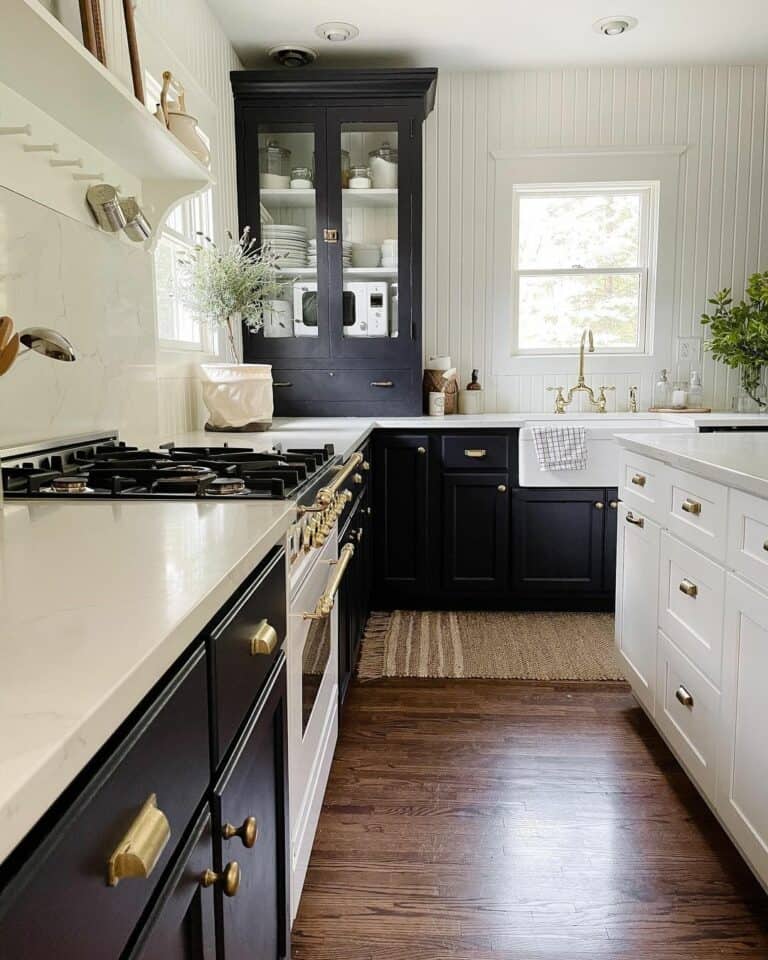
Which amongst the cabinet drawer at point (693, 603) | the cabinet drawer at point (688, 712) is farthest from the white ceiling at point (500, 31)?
the cabinet drawer at point (688, 712)

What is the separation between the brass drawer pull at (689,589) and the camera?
1904 mm

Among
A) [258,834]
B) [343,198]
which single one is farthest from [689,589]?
[343,198]

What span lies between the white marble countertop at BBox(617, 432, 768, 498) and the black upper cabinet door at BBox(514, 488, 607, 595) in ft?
3.42

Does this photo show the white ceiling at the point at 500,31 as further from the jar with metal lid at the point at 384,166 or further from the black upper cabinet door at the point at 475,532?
the black upper cabinet door at the point at 475,532

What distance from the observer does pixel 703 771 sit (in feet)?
6.05

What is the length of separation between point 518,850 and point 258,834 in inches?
38.5

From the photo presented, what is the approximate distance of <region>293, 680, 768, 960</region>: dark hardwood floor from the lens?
152 cm

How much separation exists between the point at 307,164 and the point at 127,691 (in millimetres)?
3518

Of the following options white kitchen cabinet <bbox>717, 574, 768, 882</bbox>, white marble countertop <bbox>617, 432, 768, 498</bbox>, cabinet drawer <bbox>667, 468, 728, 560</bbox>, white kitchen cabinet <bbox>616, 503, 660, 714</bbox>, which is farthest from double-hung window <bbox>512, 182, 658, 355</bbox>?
white kitchen cabinet <bbox>717, 574, 768, 882</bbox>

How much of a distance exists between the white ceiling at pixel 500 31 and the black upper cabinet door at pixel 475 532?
2002mm

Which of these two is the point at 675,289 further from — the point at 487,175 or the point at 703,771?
the point at 703,771

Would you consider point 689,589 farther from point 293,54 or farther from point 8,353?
point 293,54

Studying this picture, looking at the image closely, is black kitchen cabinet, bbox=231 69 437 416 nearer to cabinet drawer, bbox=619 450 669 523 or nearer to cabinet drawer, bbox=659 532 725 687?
cabinet drawer, bbox=619 450 669 523

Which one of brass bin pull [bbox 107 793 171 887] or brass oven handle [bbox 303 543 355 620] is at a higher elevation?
brass bin pull [bbox 107 793 171 887]
